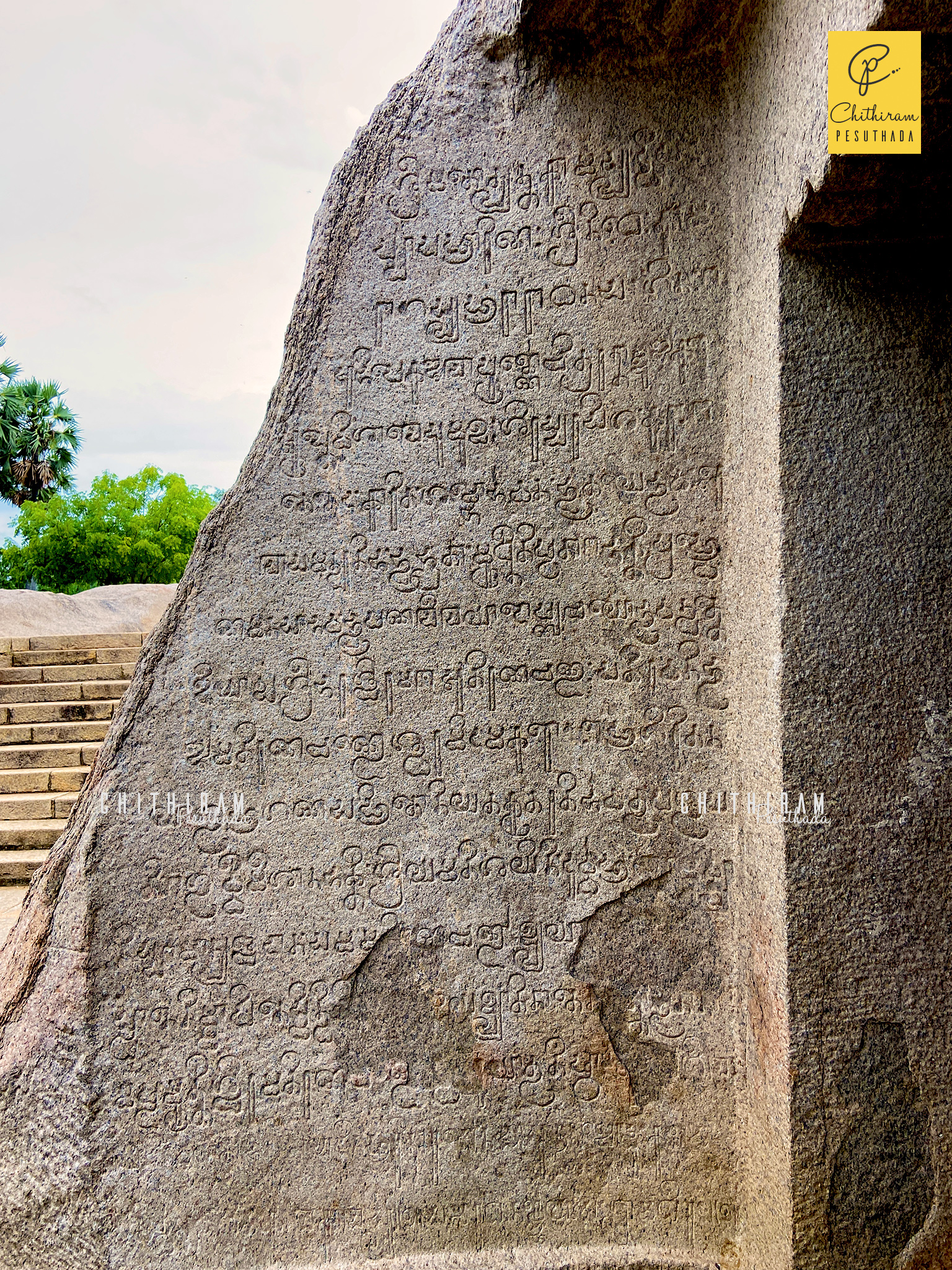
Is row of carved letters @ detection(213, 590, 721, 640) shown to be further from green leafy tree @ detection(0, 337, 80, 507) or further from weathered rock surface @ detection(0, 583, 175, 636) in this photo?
green leafy tree @ detection(0, 337, 80, 507)

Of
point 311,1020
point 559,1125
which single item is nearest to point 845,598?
point 559,1125

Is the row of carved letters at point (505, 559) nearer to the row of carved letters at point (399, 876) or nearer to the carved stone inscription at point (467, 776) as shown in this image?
the carved stone inscription at point (467, 776)

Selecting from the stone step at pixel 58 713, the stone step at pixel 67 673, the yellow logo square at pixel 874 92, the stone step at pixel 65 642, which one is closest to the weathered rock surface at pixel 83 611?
the stone step at pixel 65 642

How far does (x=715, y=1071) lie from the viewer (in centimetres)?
184

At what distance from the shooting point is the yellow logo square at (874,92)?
4.25ft

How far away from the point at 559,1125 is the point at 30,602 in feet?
28.2

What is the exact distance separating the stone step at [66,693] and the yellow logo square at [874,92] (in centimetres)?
575

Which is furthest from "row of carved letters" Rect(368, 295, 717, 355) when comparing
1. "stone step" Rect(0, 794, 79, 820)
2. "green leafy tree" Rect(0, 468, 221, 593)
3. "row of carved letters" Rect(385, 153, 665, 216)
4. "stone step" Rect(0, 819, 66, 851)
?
"green leafy tree" Rect(0, 468, 221, 593)

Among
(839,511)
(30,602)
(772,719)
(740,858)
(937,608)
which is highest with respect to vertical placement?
(30,602)

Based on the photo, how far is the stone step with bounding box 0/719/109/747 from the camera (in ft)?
17.4

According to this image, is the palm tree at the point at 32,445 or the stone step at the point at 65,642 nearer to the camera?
the stone step at the point at 65,642

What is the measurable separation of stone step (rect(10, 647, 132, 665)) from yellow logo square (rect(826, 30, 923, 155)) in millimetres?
6259

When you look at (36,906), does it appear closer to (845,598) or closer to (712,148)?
(845,598)

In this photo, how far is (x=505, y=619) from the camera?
1896 mm
